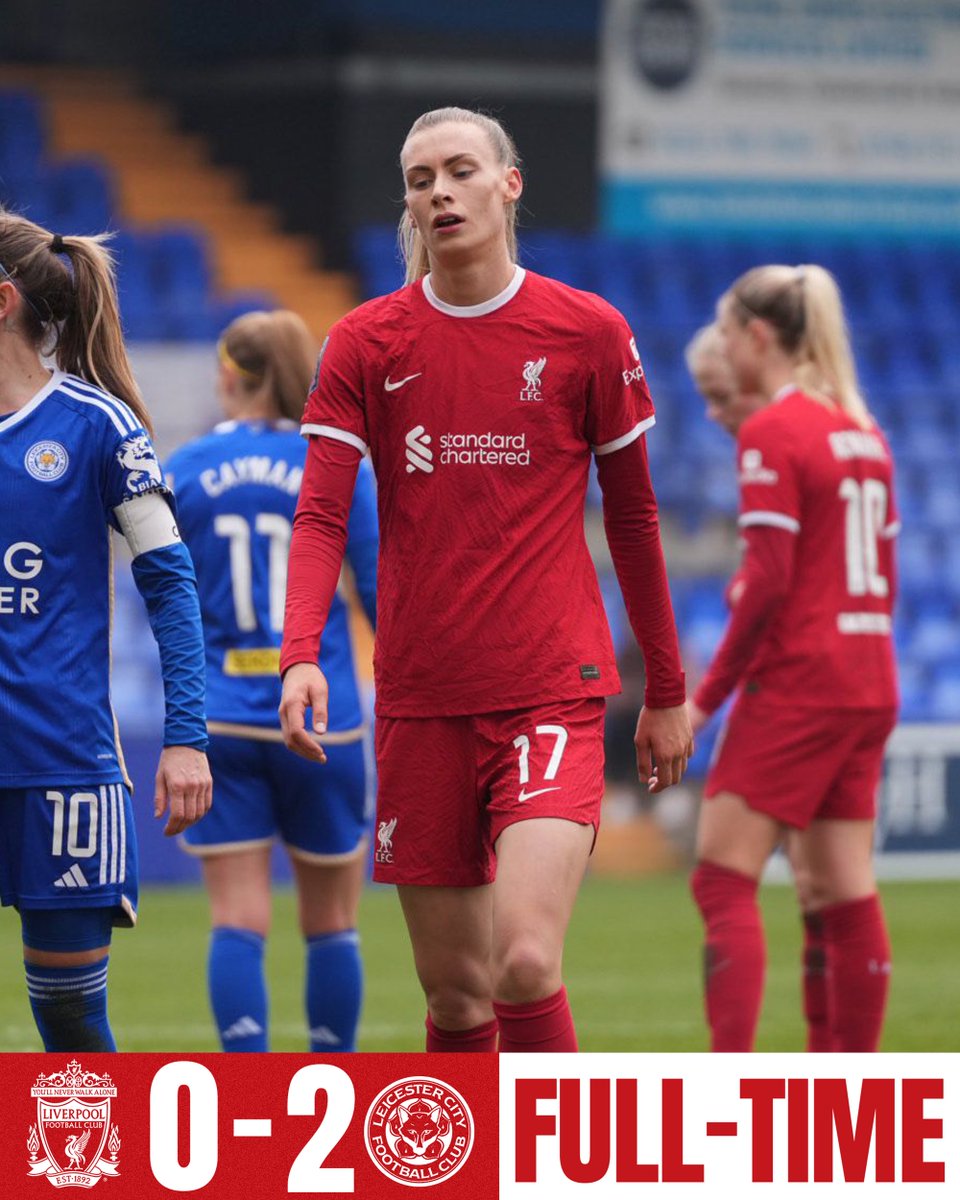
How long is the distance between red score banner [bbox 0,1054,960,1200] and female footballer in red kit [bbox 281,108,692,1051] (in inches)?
23.7

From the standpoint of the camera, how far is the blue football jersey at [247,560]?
5328 millimetres

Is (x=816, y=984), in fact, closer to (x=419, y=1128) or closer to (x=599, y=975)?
(x=419, y=1128)

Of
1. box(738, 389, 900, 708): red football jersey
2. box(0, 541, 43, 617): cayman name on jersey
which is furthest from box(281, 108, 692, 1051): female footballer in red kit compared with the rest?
box(738, 389, 900, 708): red football jersey

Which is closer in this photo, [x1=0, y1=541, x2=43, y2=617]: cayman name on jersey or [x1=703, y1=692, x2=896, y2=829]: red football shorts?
[x1=0, y1=541, x2=43, y2=617]: cayman name on jersey

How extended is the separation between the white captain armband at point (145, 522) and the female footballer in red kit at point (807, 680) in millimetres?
1817

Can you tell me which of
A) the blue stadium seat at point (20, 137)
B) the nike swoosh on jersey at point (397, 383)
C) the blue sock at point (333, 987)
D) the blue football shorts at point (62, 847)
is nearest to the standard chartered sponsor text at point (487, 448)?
the nike swoosh on jersey at point (397, 383)

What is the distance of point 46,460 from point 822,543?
223 cm

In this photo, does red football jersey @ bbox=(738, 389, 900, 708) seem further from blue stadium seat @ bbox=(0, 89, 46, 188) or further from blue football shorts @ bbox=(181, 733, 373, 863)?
blue stadium seat @ bbox=(0, 89, 46, 188)

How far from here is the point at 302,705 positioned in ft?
12.3

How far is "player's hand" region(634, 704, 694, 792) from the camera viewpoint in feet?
13.6

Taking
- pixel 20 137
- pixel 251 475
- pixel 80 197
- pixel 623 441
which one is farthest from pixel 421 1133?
pixel 20 137

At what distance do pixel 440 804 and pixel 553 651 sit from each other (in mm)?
348

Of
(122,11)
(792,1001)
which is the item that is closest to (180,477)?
(792,1001)

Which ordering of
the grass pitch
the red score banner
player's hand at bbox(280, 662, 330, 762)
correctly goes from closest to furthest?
the red score banner → player's hand at bbox(280, 662, 330, 762) → the grass pitch
